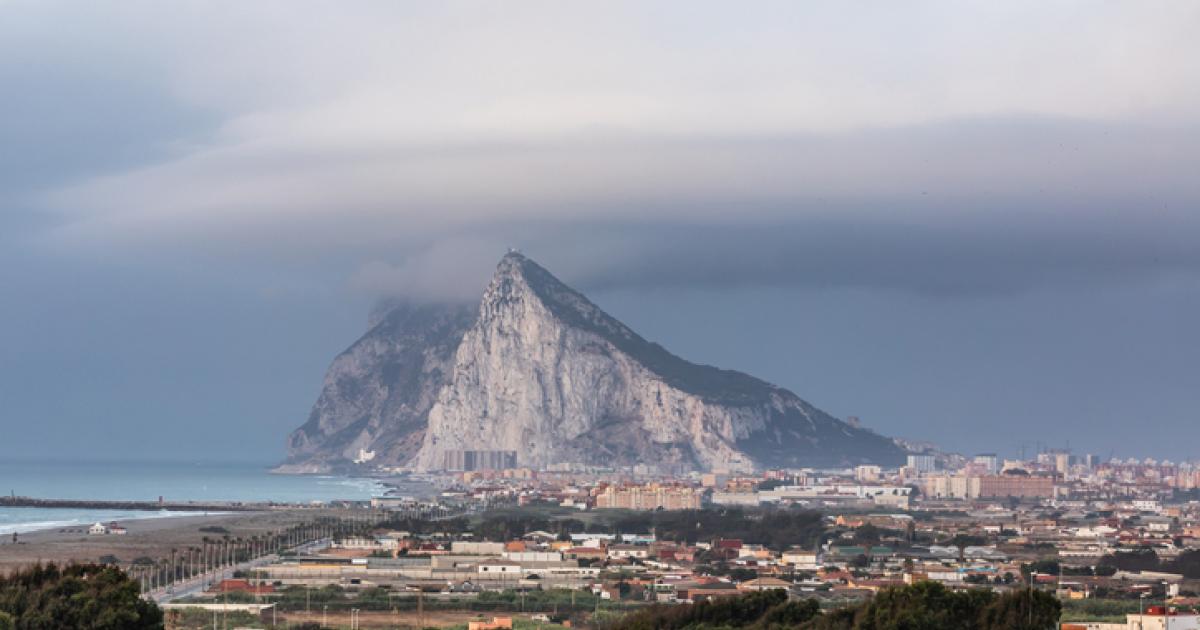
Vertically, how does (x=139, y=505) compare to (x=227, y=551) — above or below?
above

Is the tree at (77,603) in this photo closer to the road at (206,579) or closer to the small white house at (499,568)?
the road at (206,579)

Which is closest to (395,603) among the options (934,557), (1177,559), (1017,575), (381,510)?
(1017,575)

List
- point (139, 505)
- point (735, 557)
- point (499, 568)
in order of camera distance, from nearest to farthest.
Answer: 1. point (499, 568)
2. point (735, 557)
3. point (139, 505)

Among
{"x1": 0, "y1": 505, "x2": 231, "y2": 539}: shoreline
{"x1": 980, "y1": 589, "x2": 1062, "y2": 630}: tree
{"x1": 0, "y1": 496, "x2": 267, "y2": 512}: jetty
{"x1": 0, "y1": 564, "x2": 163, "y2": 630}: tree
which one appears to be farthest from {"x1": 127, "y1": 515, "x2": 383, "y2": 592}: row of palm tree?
{"x1": 980, "y1": 589, "x2": 1062, "y2": 630}: tree

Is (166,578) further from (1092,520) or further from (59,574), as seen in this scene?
(1092,520)

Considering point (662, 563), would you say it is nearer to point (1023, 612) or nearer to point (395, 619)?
point (395, 619)

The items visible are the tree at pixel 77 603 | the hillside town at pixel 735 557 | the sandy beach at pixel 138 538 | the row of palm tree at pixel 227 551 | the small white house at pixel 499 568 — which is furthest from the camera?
the sandy beach at pixel 138 538

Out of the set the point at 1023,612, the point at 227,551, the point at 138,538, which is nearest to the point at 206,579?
the point at 227,551

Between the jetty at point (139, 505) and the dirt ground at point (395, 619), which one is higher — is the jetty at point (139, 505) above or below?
above

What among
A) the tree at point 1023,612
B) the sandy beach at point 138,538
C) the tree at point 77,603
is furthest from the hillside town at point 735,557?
the tree at point 77,603
